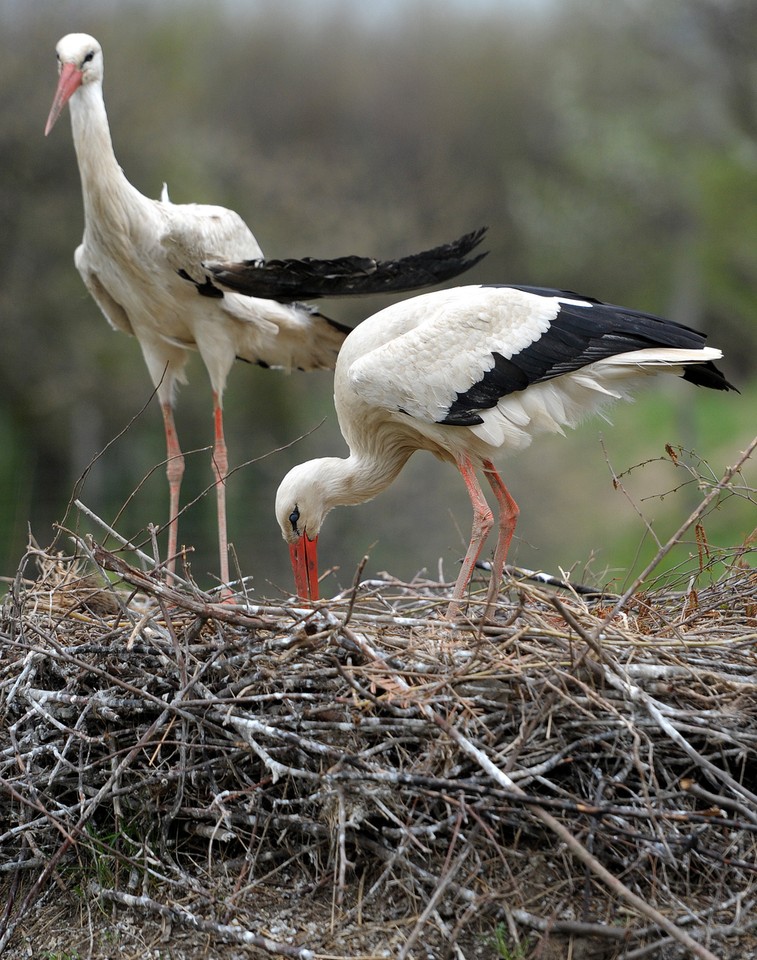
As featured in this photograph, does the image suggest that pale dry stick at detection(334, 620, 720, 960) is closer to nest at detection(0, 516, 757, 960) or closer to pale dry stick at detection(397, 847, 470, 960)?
nest at detection(0, 516, 757, 960)

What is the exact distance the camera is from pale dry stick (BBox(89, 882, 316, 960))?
364 centimetres

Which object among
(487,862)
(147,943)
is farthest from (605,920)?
(147,943)

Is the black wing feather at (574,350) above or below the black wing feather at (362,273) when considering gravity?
below

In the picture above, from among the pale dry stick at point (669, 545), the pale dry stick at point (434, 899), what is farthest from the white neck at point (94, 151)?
the pale dry stick at point (434, 899)

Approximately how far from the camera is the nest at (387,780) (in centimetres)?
359

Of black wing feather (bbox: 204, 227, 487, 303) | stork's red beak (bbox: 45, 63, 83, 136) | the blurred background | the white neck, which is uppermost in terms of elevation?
stork's red beak (bbox: 45, 63, 83, 136)

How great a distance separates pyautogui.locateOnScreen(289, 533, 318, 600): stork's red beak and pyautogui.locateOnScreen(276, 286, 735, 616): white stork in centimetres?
71

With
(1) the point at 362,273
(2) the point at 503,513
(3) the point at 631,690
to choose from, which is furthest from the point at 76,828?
(1) the point at 362,273

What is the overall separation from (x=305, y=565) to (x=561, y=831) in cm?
248

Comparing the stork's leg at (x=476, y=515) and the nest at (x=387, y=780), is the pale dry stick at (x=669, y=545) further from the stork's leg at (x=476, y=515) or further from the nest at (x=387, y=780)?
the stork's leg at (x=476, y=515)

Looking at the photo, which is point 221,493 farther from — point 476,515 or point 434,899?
point 434,899

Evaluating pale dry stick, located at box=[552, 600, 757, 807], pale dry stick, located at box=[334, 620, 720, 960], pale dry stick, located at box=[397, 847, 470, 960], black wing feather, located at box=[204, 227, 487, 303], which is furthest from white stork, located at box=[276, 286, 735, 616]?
pale dry stick, located at box=[397, 847, 470, 960]

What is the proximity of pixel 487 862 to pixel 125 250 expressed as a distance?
3.75m

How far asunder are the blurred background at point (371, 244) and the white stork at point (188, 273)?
1621 mm
